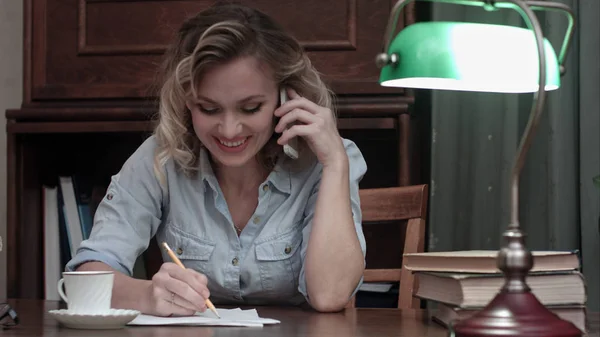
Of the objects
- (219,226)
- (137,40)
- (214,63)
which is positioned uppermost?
(137,40)

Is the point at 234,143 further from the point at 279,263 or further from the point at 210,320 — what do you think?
the point at 210,320

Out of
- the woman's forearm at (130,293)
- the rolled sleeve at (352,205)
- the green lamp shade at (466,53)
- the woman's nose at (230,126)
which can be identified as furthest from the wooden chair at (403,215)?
the green lamp shade at (466,53)

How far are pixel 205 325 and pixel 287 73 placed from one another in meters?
0.64

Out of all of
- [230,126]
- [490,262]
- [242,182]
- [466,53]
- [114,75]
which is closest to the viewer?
[466,53]

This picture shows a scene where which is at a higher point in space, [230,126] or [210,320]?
[230,126]

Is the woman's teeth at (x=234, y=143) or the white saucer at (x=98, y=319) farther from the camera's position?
the woman's teeth at (x=234, y=143)

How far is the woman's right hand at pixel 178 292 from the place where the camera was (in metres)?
1.37

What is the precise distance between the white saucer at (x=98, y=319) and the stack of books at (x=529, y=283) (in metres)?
0.43

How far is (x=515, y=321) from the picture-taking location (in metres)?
0.86

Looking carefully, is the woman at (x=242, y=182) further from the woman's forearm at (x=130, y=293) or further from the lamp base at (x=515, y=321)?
the lamp base at (x=515, y=321)

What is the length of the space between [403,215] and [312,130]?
0.34 metres

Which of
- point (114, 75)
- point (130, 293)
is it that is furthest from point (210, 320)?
point (114, 75)

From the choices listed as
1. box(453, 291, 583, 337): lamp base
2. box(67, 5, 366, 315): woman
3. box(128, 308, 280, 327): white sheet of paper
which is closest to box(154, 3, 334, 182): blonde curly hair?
box(67, 5, 366, 315): woman

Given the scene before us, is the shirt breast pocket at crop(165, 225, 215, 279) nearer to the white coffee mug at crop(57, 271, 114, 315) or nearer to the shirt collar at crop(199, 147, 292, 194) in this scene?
the shirt collar at crop(199, 147, 292, 194)
